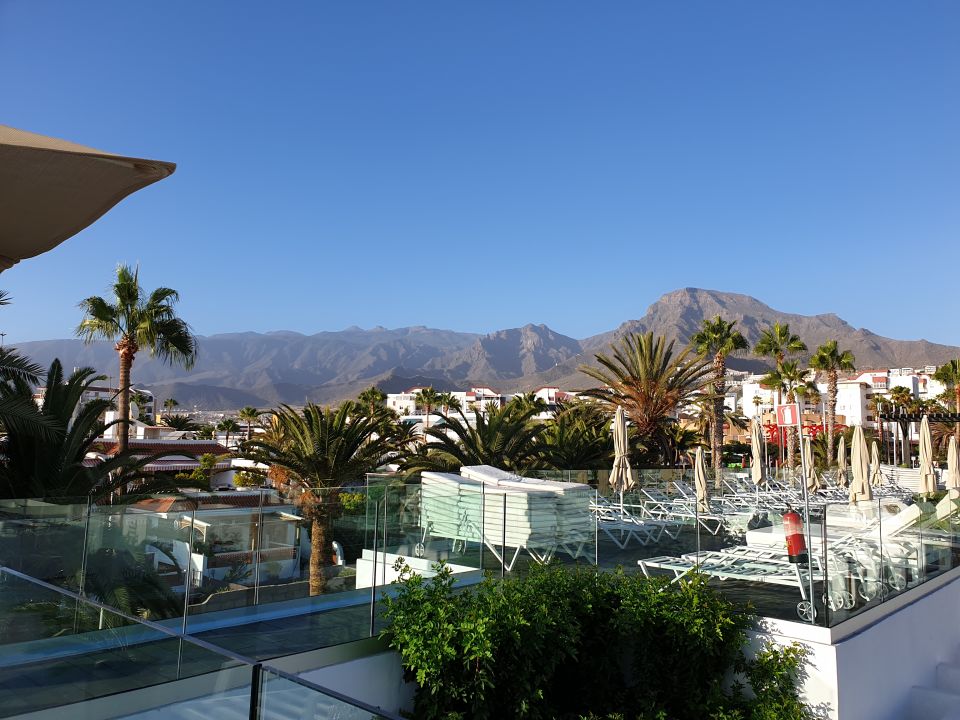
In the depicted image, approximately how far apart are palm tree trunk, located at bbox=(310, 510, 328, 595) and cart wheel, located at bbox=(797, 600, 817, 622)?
4609 millimetres

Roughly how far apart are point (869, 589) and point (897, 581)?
1.11 m

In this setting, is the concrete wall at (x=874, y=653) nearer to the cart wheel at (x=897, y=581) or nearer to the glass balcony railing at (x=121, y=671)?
the cart wheel at (x=897, y=581)

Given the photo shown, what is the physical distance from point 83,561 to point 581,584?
461 centimetres

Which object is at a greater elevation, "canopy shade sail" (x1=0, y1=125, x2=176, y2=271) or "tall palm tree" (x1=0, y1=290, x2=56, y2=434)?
"canopy shade sail" (x1=0, y1=125, x2=176, y2=271)

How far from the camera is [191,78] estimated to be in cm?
2606


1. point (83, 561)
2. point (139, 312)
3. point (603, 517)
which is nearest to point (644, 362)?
point (603, 517)

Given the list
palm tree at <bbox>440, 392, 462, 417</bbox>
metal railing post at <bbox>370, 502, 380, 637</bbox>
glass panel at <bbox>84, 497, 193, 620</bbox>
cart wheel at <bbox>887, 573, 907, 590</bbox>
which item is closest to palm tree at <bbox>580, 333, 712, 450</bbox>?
palm tree at <bbox>440, 392, 462, 417</bbox>

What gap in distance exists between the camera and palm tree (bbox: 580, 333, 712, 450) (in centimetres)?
2219

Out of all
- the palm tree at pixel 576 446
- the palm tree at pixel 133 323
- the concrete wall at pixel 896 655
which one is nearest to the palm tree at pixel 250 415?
the palm tree at pixel 133 323

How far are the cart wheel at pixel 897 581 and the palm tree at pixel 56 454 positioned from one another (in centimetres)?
1118

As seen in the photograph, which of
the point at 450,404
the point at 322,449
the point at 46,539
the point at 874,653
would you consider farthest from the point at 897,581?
the point at 450,404

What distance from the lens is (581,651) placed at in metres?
6.73

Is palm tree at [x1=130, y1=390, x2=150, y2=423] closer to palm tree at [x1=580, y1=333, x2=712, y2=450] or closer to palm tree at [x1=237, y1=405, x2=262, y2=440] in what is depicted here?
palm tree at [x1=237, y1=405, x2=262, y2=440]

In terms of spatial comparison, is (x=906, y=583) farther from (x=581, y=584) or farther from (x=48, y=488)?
(x=48, y=488)
